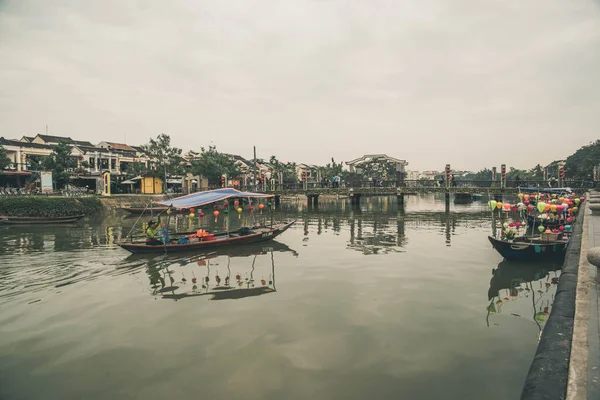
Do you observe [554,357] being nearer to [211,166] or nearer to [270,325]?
[270,325]

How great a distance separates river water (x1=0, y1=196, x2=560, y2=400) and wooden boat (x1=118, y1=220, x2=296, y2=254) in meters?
0.43

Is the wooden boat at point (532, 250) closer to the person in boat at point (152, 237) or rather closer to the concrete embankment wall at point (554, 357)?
the concrete embankment wall at point (554, 357)

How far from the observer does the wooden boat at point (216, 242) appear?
1585 cm

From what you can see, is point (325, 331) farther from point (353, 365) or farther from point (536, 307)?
point (536, 307)

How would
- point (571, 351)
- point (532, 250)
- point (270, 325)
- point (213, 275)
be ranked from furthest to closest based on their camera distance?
point (532, 250) → point (213, 275) → point (270, 325) → point (571, 351)

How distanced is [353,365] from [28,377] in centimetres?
558

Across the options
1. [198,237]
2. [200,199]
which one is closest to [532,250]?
[198,237]

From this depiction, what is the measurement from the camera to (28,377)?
6344mm

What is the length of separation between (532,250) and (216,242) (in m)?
12.7

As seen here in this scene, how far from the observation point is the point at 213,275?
1295 cm

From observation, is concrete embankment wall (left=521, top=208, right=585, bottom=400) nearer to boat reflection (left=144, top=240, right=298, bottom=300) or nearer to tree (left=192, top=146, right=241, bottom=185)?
boat reflection (left=144, top=240, right=298, bottom=300)

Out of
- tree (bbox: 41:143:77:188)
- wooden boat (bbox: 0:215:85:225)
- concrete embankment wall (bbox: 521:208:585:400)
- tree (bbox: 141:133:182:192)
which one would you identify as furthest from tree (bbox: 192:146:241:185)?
concrete embankment wall (bbox: 521:208:585:400)

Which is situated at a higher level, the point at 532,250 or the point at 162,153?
the point at 162,153

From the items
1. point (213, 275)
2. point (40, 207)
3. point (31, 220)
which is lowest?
point (213, 275)
